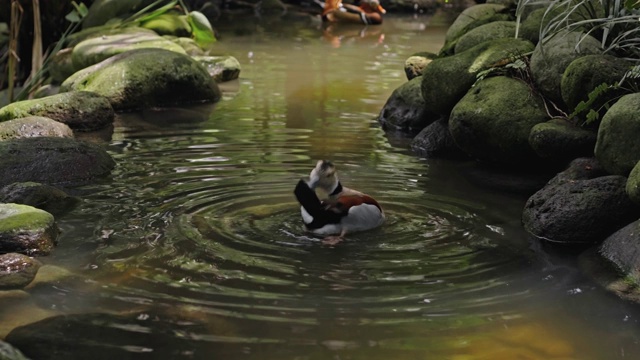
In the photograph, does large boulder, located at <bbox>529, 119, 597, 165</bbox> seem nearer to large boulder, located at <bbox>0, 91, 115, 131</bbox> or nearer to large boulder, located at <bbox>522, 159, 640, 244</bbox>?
large boulder, located at <bbox>522, 159, 640, 244</bbox>

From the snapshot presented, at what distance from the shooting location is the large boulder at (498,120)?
27.4ft

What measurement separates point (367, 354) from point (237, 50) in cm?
1343

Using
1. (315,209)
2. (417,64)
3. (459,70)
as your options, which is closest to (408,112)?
(417,64)

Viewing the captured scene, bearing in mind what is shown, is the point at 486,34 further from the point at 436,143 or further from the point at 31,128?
the point at 31,128

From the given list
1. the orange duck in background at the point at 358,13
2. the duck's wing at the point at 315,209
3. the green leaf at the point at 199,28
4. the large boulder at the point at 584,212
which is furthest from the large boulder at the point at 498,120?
the orange duck in background at the point at 358,13

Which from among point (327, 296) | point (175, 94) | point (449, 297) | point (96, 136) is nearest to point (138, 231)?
point (327, 296)

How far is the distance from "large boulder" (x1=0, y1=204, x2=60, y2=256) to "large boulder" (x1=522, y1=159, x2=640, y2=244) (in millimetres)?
3478

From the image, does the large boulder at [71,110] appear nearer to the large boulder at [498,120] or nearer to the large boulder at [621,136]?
the large boulder at [498,120]

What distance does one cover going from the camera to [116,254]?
6.25 meters

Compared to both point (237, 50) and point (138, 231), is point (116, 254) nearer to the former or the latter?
point (138, 231)

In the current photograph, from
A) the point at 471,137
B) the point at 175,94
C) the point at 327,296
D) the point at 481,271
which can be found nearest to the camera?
the point at 327,296

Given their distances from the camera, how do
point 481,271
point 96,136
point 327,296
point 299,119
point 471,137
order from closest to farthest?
point 327,296
point 481,271
point 471,137
point 96,136
point 299,119

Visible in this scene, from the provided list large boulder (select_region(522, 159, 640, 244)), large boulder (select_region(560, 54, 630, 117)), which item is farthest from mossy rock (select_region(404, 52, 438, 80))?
large boulder (select_region(522, 159, 640, 244))

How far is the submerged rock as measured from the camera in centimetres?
1388
